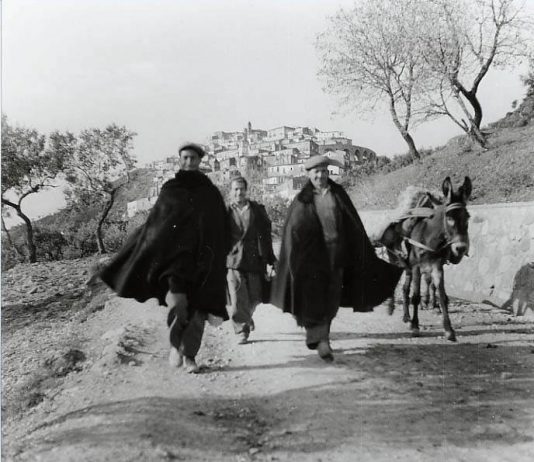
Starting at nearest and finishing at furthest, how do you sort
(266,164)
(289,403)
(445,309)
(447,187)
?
(289,403) < (447,187) < (445,309) < (266,164)

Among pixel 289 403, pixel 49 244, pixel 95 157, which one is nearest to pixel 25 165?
pixel 95 157

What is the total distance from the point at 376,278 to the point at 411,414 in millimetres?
1933

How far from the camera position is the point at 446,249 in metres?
6.77

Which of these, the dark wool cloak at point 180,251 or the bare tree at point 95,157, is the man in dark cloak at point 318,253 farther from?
the bare tree at point 95,157

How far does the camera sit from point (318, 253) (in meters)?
5.53

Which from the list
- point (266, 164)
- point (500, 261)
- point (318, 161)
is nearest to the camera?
point (318, 161)

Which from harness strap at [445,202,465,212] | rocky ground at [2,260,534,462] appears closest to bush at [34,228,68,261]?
rocky ground at [2,260,534,462]

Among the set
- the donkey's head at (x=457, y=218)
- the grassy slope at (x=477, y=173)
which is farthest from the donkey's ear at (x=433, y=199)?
the grassy slope at (x=477, y=173)

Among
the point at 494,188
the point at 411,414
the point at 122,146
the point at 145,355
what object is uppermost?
the point at 122,146

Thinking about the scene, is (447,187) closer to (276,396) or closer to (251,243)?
(251,243)

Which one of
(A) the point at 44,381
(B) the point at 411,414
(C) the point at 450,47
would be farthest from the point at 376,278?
(C) the point at 450,47

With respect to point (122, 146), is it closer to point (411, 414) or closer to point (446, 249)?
point (446, 249)

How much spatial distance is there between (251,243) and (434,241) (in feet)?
7.98

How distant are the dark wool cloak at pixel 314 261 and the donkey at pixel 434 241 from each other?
1251mm
